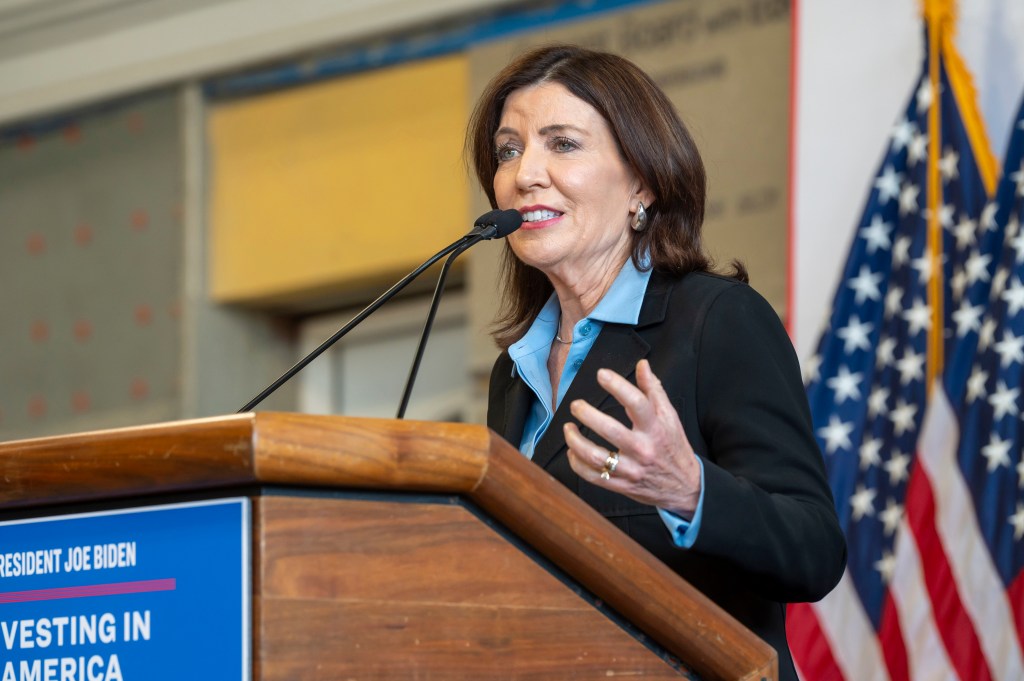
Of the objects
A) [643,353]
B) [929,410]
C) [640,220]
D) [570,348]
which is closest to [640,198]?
[640,220]

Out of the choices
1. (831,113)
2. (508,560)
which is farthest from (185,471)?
(831,113)

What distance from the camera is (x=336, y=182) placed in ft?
18.1

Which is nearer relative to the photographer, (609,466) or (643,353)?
(609,466)

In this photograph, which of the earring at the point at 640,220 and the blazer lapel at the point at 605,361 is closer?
the blazer lapel at the point at 605,361

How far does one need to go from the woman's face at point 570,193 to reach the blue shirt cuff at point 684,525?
66 cm

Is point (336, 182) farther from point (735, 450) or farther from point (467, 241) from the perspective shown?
point (735, 450)

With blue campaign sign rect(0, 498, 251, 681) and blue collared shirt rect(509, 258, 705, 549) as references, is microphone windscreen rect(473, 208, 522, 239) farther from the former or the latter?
blue campaign sign rect(0, 498, 251, 681)

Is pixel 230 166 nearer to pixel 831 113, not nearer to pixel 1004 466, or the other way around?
pixel 831 113

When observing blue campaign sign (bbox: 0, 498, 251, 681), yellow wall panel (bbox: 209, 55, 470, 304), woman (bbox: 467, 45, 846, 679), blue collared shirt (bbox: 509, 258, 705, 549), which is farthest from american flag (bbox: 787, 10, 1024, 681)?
blue campaign sign (bbox: 0, 498, 251, 681)

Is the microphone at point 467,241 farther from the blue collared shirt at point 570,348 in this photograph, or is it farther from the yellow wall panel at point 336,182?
the yellow wall panel at point 336,182

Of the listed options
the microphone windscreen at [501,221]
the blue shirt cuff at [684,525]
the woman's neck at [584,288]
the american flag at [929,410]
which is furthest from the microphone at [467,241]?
the american flag at [929,410]

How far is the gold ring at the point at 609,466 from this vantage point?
4.04 feet

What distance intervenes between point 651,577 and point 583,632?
0.23 feet

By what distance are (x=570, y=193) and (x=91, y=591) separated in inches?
37.8
